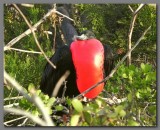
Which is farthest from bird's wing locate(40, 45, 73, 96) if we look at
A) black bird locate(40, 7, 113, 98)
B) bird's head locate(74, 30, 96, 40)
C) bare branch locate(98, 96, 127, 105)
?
bare branch locate(98, 96, 127, 105)

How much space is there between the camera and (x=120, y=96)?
2.12 meters

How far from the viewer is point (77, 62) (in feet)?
6.96

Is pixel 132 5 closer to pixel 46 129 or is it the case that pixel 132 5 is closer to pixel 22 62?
pixel 22 62

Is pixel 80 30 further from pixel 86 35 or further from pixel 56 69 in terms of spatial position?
pixel 56 69

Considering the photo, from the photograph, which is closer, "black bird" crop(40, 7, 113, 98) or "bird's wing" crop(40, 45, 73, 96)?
"black bird" crop(40, 7, 113, 98)

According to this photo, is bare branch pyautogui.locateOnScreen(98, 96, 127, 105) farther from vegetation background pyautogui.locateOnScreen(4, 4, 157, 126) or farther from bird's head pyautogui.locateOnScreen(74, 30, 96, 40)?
bird's head pyautogui.locateOnScreen(74, 30, 96, 40)

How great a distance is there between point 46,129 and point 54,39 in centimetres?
48

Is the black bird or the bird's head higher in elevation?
the bird's head

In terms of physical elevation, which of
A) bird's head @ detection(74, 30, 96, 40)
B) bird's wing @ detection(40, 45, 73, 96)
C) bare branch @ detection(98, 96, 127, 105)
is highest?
bird's head @ detection(74, 30, 96, 40)

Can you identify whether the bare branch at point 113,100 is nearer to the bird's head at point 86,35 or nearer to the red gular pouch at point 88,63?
the red gular pouch at point 88,63

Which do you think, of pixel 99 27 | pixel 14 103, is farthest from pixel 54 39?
pixel 14 103

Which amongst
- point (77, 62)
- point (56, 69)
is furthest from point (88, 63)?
point (56, 69)

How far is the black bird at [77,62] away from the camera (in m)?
2.05

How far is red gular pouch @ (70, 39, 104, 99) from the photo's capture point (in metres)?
2.04
